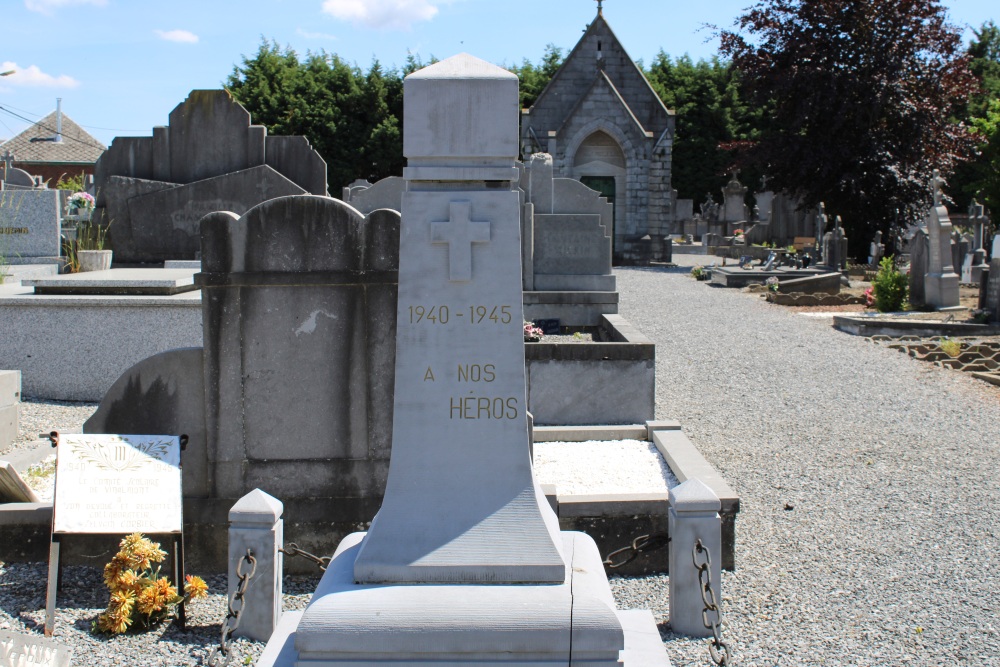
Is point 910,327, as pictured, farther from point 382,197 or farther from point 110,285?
point 110,285

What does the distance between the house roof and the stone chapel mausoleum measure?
2757 centimetres

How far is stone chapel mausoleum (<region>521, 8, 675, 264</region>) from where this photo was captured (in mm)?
28266

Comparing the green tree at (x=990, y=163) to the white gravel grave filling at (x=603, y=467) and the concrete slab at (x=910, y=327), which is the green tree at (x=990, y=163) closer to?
the concrete slab at (x=910, y=327)

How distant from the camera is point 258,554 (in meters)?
3.84

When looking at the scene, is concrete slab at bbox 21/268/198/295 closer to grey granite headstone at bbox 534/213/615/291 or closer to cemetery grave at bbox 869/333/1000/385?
grey granite headstone at bbox 534/213/615/291

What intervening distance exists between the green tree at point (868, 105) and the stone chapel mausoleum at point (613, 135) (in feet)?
12.8

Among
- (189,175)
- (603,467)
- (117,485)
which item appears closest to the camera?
(117,485)

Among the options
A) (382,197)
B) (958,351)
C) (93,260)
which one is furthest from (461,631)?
(958,351)

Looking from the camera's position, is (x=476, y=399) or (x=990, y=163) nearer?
(x=476, y=399)

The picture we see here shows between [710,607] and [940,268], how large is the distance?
13451 mm

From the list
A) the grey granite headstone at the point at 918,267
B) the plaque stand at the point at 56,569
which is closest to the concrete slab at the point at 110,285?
the plaque stand at the point at 56,569

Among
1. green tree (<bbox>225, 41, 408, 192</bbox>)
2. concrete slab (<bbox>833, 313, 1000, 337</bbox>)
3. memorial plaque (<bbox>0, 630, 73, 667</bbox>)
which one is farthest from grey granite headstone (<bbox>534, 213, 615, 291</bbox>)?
green tree (<bbox>225, 41, 408, 192</bbox>)

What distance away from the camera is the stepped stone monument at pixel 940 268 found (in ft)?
49.3

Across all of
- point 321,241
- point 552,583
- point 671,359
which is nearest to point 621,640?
point 552,583
